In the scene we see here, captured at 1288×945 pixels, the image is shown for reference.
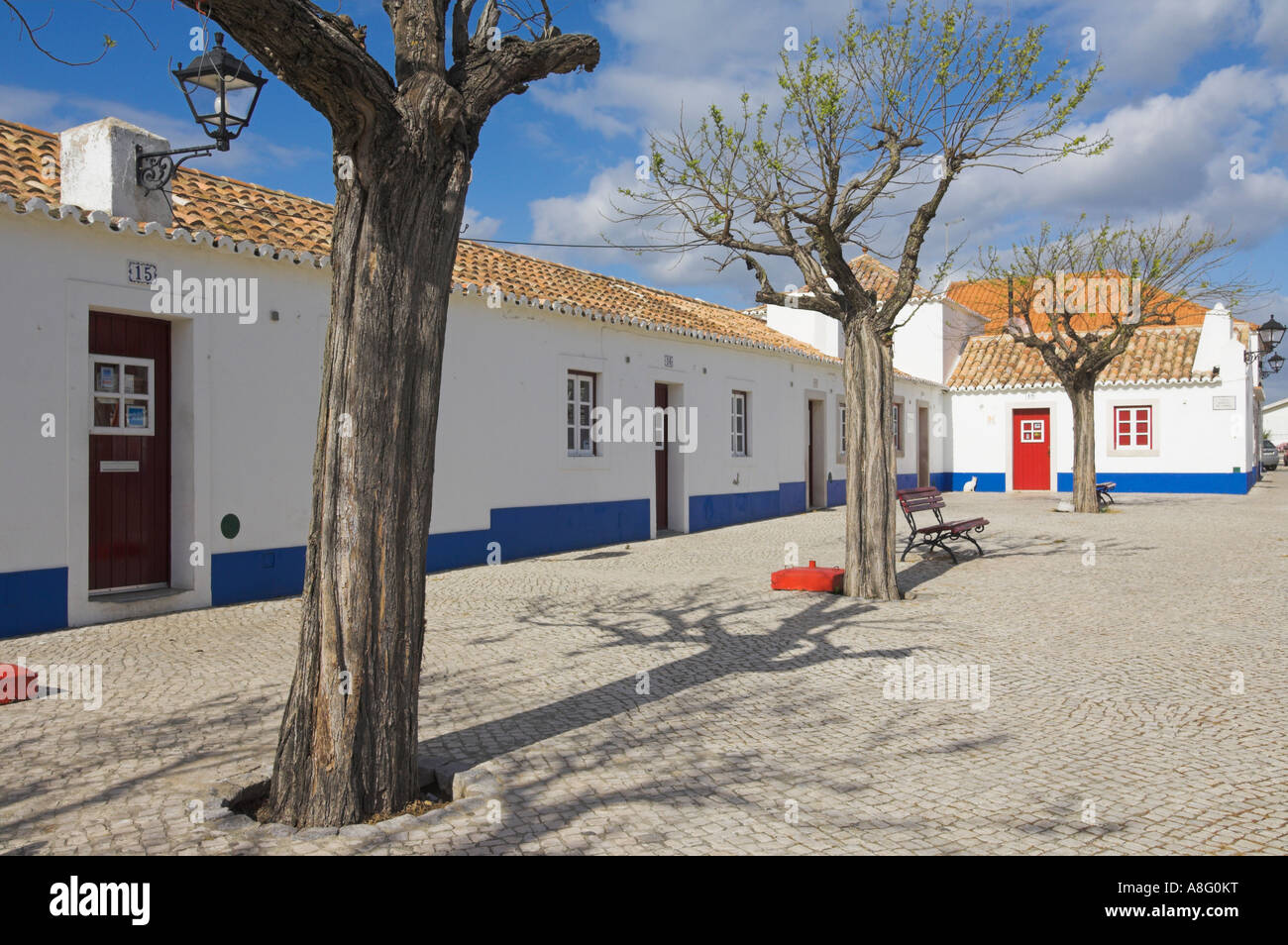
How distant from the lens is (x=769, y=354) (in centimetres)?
1764

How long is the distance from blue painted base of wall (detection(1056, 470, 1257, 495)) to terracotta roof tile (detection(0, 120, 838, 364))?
1220 cm

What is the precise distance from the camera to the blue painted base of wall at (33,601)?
675cm

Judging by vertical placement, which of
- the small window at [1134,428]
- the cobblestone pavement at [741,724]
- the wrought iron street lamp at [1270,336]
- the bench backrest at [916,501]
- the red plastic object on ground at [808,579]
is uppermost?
the wrought iron street lamp at [1270,336]

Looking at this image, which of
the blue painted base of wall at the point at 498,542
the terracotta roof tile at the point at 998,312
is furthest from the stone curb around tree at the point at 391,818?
the terracotta roof tile at the point at 998,312

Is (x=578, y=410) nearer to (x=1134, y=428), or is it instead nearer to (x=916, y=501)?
(x=916, y=501)

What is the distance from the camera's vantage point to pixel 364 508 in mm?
3596

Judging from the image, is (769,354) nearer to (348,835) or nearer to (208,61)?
(208,61)

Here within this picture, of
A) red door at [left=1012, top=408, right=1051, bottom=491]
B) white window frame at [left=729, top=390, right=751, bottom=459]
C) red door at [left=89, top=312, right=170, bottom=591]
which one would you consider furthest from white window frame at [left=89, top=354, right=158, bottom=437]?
red door at [left=1012, top=408, right=1051, bottom=491]

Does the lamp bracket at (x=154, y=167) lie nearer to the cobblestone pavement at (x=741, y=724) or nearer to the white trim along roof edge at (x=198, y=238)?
the white trim along roof edge at (x=198, y=238)

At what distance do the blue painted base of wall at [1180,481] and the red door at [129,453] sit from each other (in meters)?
23.4

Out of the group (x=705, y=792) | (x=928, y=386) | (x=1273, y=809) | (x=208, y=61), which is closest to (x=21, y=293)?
(x=208, y=61)

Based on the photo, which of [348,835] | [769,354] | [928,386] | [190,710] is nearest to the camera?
[348,835]

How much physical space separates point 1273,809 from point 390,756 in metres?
3.59

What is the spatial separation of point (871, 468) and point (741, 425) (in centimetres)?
828
